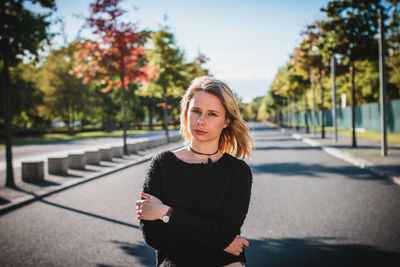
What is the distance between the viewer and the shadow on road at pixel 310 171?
9.50 metres

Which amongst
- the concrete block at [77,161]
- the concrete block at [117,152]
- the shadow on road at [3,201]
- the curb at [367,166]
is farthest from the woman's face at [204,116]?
the concrete block at [117,152]

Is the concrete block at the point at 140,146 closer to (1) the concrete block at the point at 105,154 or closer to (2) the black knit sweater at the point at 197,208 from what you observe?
(1) the concrete block at the point at 105,154

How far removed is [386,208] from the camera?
600 centimetres

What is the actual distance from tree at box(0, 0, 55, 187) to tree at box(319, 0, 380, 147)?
12.9 meters

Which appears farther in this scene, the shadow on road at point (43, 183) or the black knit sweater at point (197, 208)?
the shadow on road at point (43, 183)

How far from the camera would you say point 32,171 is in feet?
31.1

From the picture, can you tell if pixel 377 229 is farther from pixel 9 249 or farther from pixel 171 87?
pixel 171 87

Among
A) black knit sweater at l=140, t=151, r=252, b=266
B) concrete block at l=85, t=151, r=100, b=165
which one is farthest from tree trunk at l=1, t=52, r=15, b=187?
black knit sweater at l=140, t=151, r=252, b=266

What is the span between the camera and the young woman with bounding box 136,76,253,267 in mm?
1894

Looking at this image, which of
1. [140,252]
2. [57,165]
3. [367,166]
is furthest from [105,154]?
[140,252]

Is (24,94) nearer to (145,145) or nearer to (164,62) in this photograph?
(164,62)

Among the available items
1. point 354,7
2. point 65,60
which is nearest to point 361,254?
point 354,7

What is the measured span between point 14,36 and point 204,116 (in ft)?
28.0

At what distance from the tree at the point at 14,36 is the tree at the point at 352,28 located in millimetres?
12910
